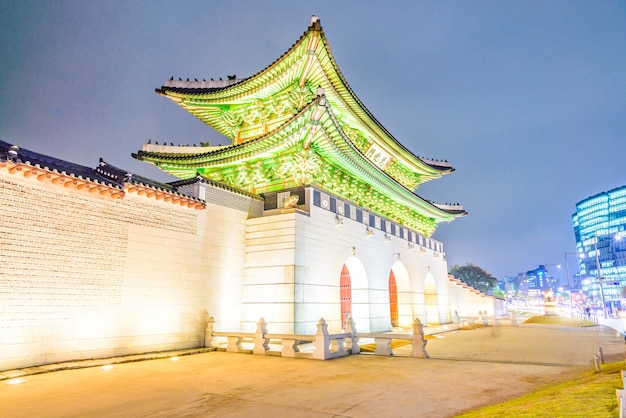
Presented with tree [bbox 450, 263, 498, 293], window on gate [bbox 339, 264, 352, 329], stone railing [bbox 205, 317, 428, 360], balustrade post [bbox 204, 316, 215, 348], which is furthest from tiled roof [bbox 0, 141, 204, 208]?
tree [bbox 450, 263, 498, 293]

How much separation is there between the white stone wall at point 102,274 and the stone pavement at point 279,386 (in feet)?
2.77

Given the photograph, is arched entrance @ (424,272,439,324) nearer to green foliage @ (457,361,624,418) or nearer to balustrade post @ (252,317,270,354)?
balustrade post @ (252,317,270,354)

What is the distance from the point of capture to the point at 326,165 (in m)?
17.0

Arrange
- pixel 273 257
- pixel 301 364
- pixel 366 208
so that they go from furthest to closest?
pixel 366 208, pixel 273 257, pixel 301 364

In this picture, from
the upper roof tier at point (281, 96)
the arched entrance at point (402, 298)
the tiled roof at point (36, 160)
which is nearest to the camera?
the tiled roof at point (36, 160)

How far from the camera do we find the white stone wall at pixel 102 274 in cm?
922

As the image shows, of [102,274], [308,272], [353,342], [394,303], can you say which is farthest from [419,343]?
[394,303]

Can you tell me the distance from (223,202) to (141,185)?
3.59 metres

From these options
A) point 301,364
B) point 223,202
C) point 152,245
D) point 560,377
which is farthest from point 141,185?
point 560,377

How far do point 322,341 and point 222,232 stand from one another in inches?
237

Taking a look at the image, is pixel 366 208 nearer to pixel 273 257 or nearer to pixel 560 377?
pixel 273 257

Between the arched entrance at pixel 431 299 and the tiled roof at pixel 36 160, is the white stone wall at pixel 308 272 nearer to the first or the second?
the tiled roof at pixel 36 160

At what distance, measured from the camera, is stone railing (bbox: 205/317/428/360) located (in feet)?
37.0

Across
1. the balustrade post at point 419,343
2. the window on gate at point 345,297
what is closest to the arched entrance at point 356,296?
the window on gate at point 345,297
